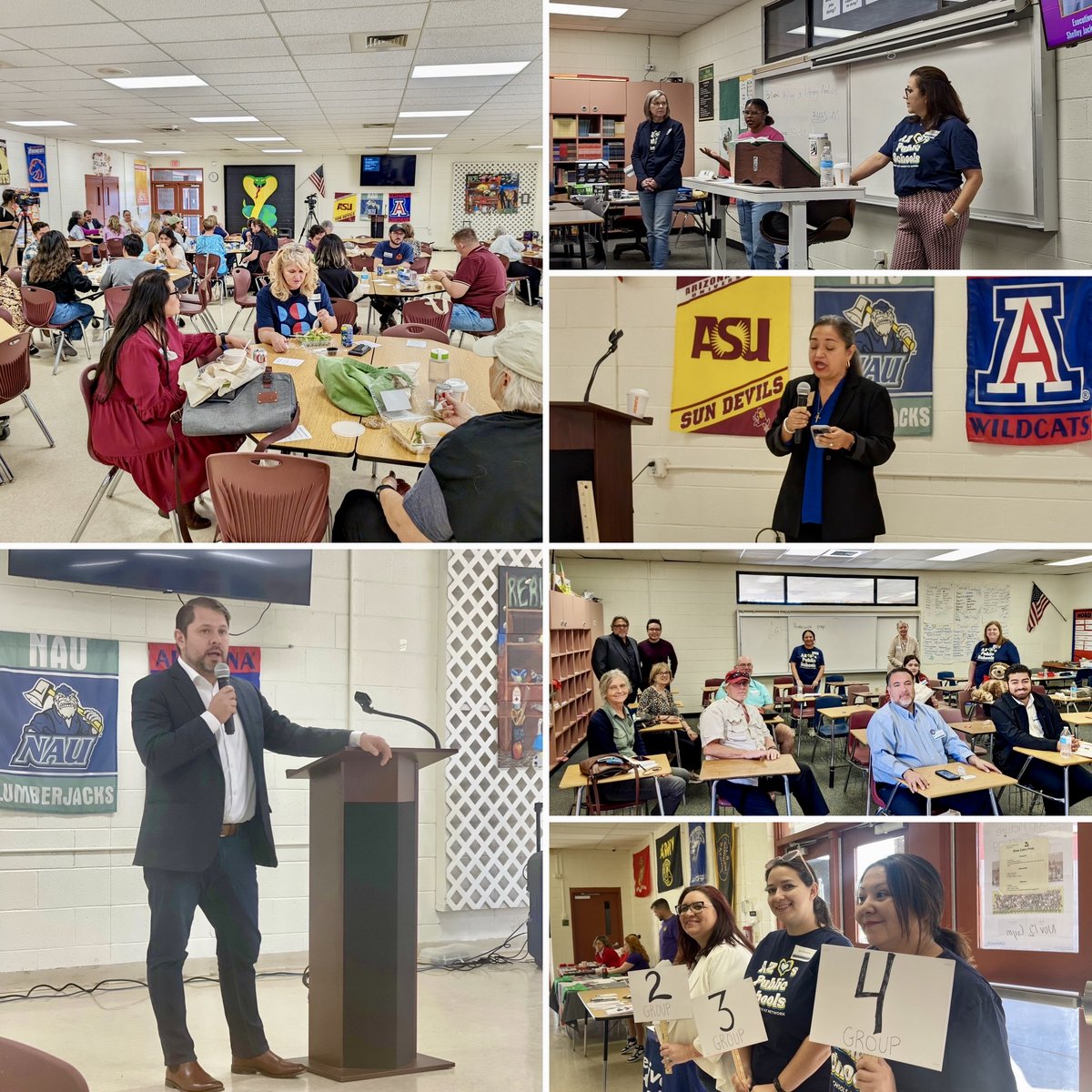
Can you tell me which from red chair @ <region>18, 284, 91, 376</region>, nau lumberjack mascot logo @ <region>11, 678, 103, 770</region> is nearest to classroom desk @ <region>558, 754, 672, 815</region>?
nau lumberjack mascot logo @ <region>11, 678, 103, 770</region>

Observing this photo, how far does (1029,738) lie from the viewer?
8.21ft

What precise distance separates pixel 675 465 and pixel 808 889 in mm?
1206

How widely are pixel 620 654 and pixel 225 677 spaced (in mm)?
1095

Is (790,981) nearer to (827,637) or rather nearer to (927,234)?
(827,637)

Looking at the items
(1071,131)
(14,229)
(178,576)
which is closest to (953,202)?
(1071,131)

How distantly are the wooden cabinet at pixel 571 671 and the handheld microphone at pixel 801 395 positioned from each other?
2.25ft

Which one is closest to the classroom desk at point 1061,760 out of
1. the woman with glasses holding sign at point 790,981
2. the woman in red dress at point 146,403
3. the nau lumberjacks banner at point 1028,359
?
the woman with glasses holding sign at point 790,981

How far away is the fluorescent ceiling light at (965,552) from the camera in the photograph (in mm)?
2521

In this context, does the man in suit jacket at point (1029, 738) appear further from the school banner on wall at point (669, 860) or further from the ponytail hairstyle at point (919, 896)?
the school banner on wall at point (669, 860)

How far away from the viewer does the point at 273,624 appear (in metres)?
2.67

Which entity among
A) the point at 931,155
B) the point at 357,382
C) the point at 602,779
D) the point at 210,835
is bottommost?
the point at 210,835

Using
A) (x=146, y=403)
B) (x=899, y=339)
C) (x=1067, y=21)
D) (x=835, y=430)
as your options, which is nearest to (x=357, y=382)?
(x=146, y=403)

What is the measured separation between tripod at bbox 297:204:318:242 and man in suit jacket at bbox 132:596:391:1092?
214cm

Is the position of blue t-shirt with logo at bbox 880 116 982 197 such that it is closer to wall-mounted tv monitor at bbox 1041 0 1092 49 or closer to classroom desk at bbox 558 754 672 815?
wall-mounted tv monitor at bbox 1041 0 1092 49
